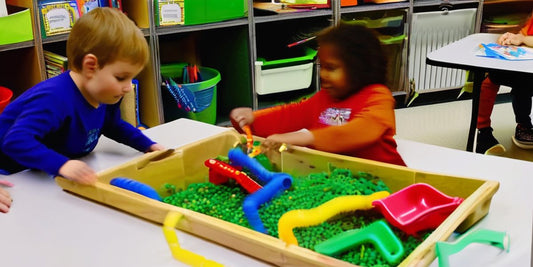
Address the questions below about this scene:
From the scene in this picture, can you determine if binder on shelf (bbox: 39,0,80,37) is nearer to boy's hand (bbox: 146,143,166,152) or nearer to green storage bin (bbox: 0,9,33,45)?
green storage bin (bbox: 0,9,33,45)

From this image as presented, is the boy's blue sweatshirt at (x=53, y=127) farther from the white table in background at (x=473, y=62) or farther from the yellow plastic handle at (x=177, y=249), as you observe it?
the white table in background at (x=473, y=62)

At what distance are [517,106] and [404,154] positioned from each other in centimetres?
196

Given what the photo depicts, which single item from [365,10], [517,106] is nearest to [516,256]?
[517,106]

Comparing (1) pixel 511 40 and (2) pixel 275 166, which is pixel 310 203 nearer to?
(2) pixel 275 166

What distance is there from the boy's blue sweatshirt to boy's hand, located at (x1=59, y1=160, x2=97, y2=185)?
0.02m

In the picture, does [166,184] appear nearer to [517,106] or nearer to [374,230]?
[374,230]

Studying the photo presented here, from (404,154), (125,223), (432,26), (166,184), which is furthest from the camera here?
(432,26)

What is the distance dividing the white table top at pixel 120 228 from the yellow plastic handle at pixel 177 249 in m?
0.01

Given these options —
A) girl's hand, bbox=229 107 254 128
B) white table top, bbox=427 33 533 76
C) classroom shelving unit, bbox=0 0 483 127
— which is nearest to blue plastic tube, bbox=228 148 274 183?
girl's hand, bbox=229 107 254 128

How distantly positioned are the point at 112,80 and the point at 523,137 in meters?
2.38

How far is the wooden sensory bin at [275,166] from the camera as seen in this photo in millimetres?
729

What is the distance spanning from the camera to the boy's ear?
3.57 feet

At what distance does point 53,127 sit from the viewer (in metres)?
1.10

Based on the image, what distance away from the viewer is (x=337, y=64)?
1105 mm
